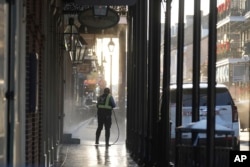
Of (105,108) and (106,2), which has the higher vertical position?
(106,2)

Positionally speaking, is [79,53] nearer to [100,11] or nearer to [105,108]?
[105,108]

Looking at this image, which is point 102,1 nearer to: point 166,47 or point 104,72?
point 166,47

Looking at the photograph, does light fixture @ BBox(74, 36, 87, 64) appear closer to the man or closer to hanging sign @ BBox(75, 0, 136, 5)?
the man

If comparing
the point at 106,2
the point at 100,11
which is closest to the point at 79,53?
the point at 100,11

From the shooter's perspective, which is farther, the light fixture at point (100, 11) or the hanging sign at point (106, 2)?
the light fixture at point (100, 11)

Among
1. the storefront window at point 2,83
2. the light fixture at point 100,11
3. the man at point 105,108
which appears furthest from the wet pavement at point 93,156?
the storefront window at point 2,83

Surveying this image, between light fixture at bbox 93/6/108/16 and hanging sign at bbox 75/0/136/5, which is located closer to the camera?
hanging sign at bbox 75/0/136/5

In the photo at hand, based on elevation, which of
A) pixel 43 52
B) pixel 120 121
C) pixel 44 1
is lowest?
pixel 120 121

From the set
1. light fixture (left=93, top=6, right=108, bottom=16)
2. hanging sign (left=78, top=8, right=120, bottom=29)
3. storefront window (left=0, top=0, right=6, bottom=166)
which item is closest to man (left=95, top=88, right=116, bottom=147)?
hanging sign (left=78, top=8, right=120, bottom=29)

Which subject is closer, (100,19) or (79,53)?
(100,19)

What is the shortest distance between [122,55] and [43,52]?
1940 centimetres

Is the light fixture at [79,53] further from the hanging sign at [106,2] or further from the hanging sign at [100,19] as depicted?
the hanging sign at [106,2]

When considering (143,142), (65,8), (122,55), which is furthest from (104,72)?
(143,142)

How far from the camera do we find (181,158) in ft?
22.5
